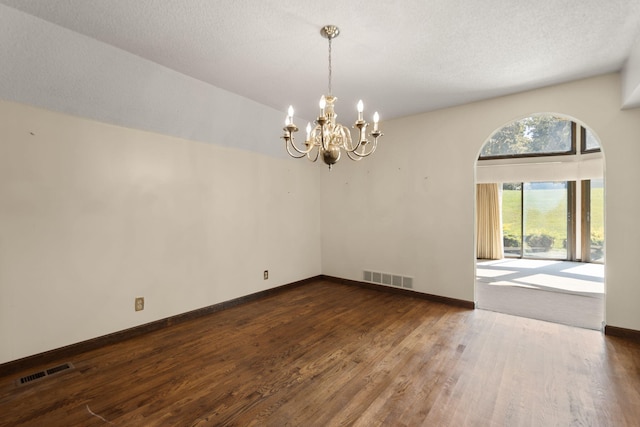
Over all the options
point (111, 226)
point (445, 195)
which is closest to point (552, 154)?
point (445, 195)

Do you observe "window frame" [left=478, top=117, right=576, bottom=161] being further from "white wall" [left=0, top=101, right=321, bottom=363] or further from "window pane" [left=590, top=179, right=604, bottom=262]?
"white wall" [left=0, top=101, right=321, bottom=363]

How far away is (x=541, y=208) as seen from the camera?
7586 millimetres

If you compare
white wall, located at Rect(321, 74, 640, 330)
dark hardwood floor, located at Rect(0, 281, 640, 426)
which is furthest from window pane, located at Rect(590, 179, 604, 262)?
dark hardwood floor, located at Rect(0, 281, 640, 426)

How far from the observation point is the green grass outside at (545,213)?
6898 millimetres

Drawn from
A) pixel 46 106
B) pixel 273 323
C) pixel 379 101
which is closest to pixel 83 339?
pixel 273 323

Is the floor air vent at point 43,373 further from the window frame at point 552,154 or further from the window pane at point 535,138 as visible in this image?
the window pane at point 535,138

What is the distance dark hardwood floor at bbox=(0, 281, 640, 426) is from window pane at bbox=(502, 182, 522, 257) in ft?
17.2

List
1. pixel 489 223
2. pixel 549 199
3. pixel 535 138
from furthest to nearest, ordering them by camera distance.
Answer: pixel 489 223 → pixel 549 199 → pixel 535 138

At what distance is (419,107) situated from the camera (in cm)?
409

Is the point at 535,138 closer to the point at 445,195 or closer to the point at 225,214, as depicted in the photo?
the point at 445,195

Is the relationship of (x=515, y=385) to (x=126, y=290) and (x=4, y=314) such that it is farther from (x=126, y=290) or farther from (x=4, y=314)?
(x=4, y=314)

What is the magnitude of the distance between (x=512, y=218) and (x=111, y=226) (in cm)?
869

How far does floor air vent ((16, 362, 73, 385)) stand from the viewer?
222 cm

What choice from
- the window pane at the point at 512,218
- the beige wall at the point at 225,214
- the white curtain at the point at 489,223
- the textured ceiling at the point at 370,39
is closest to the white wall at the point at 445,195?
the beige wall at the point at 225,214
